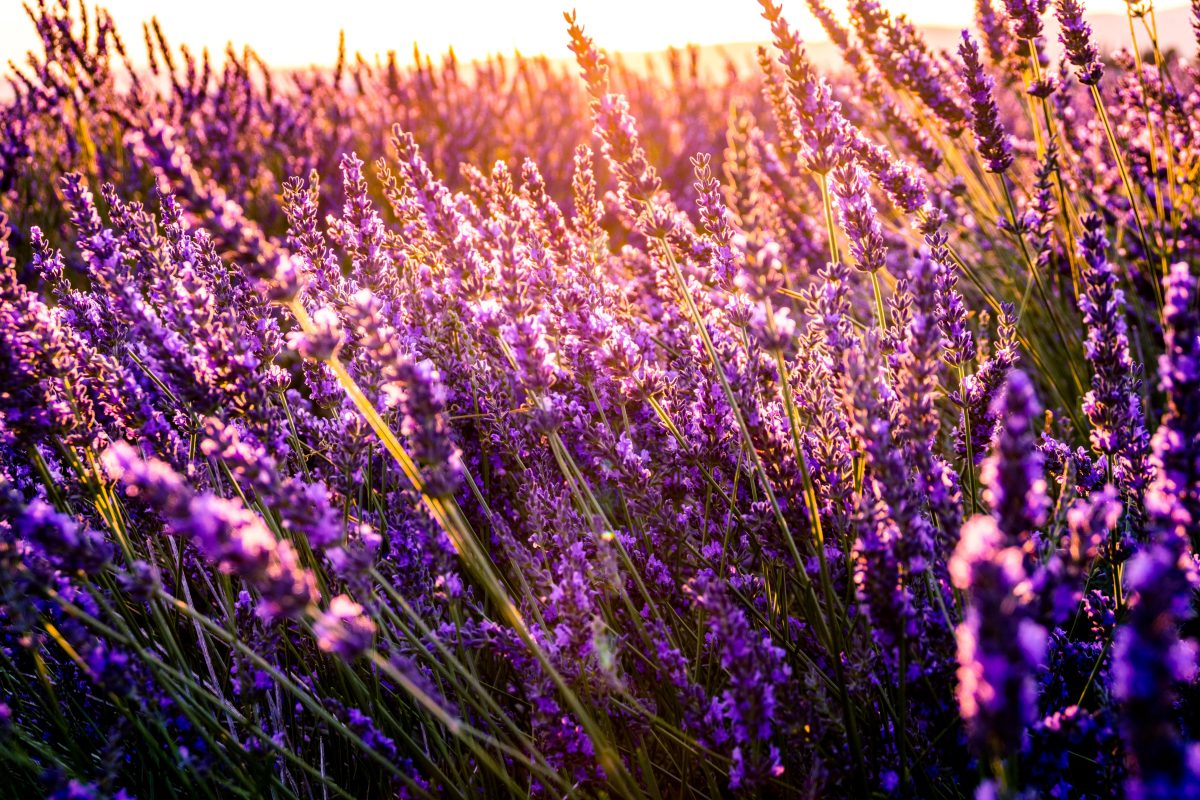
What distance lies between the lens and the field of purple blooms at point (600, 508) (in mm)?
1045

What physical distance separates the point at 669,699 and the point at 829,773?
1.16ft

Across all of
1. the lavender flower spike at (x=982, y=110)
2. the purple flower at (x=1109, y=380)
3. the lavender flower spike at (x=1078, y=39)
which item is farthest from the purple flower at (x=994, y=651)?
the lavender flower spike at (x=1078, y=39)

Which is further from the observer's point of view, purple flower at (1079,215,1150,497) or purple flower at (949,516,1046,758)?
purple flower at (1079,215,1150,497)

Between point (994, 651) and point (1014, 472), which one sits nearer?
point (994, 651)

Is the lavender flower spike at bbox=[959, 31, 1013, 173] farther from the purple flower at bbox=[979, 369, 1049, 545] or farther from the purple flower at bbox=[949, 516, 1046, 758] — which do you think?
the purple flower at bbox=[949, 516, 1046, 758]

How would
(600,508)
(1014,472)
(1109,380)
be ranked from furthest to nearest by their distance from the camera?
A: (600,508) → (1109,380) → (1014,472)

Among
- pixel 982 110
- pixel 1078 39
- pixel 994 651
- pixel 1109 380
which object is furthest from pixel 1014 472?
pixel 1078 39

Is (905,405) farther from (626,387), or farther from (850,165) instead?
(850,165)

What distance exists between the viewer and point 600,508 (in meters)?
1.50

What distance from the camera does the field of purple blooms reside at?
3.43ft

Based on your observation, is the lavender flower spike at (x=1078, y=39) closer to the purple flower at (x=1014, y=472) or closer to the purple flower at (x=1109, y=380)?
the purple flower at (x=1109, y=380)

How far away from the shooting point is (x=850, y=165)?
182cm

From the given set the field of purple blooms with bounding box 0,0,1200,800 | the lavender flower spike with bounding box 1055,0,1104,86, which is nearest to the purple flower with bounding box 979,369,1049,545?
the field of purple blooms with bounding box 0,0,1200,800

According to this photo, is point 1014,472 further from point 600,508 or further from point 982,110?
point 982,110
